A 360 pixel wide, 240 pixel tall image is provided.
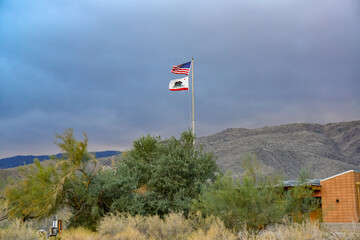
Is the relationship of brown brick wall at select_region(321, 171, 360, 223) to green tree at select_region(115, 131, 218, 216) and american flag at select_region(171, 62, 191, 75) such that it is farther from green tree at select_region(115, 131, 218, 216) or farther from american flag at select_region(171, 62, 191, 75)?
american flag at select_region(171, 62, 191, 75)

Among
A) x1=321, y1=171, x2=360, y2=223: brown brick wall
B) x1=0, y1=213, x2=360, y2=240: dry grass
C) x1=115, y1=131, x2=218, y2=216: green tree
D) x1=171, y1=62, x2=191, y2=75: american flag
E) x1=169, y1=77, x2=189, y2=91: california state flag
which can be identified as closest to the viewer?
x1=0, y1=213, x2=360, y2=240: dry grass

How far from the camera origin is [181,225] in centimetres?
1659

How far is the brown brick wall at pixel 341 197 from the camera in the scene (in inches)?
1129

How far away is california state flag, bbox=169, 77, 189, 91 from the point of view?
30.5 metres

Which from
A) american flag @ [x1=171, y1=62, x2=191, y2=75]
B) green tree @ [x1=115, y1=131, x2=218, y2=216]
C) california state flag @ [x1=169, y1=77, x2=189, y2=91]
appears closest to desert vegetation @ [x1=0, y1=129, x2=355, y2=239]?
green tree @ [x1=115, y1=131, x2=218, y2=216]

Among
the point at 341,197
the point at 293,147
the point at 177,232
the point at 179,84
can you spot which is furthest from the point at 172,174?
the point at 293,147

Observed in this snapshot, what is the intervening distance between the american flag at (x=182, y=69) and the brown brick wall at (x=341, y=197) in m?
12.4

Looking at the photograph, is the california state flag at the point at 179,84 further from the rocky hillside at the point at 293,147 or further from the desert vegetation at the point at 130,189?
the rocky hillside at the point at 293,147

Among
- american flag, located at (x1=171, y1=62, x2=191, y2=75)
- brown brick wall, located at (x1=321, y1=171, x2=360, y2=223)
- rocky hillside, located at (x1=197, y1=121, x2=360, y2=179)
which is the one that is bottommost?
brown brick wall, located at (x1=321, y1=171, x2=360, y2=223)

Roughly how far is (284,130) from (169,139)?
80.1m

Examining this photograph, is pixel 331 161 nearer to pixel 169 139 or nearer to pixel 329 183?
pixel 329 183

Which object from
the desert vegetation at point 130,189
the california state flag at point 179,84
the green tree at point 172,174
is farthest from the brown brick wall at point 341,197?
the california state flag at point 179,84

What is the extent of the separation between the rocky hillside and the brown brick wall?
35740 mm

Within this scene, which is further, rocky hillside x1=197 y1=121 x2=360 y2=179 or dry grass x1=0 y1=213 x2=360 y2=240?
rocky hillside x1=197 y1=121 x2=360 y2=179
